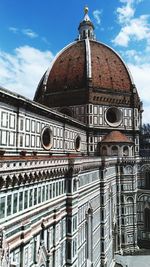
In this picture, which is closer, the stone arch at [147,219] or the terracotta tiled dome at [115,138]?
the terracotta tiled dome at [115,138]

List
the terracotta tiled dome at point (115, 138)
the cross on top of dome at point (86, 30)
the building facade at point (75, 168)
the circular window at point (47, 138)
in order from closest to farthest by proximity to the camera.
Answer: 1. the building facade at point (75, 168)
2. the circular window at point (47, 138)
3. the terracotta tiled dome at point (115, 138)
4. the cross on top of dome at point (86, 30)

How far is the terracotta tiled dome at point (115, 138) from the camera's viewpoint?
4312 cm

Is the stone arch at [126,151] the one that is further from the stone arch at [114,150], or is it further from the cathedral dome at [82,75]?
the cathedral dome at [82,75]

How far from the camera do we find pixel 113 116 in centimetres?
4781

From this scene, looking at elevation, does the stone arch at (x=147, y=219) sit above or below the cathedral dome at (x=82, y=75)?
below

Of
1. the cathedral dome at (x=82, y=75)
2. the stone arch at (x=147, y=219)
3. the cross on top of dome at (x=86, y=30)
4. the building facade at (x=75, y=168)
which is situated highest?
the cross on top of dome at (x=86, y=30)

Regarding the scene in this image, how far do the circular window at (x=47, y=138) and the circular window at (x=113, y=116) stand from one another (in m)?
17.7

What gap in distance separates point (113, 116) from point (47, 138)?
790 inches

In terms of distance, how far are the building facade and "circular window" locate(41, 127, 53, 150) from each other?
0.12 m

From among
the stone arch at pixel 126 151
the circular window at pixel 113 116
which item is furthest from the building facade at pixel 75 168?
the circular window at pixel 113 116

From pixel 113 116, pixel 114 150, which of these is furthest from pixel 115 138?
pixel 113 116

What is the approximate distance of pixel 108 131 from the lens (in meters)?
46.2

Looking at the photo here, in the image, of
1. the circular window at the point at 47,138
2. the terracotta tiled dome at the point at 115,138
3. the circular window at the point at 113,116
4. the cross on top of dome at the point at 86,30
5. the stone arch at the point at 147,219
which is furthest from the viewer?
the cross on top of dome at the point at 86,30

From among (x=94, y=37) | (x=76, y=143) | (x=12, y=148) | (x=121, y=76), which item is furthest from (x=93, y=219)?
(x=94, y=37)
